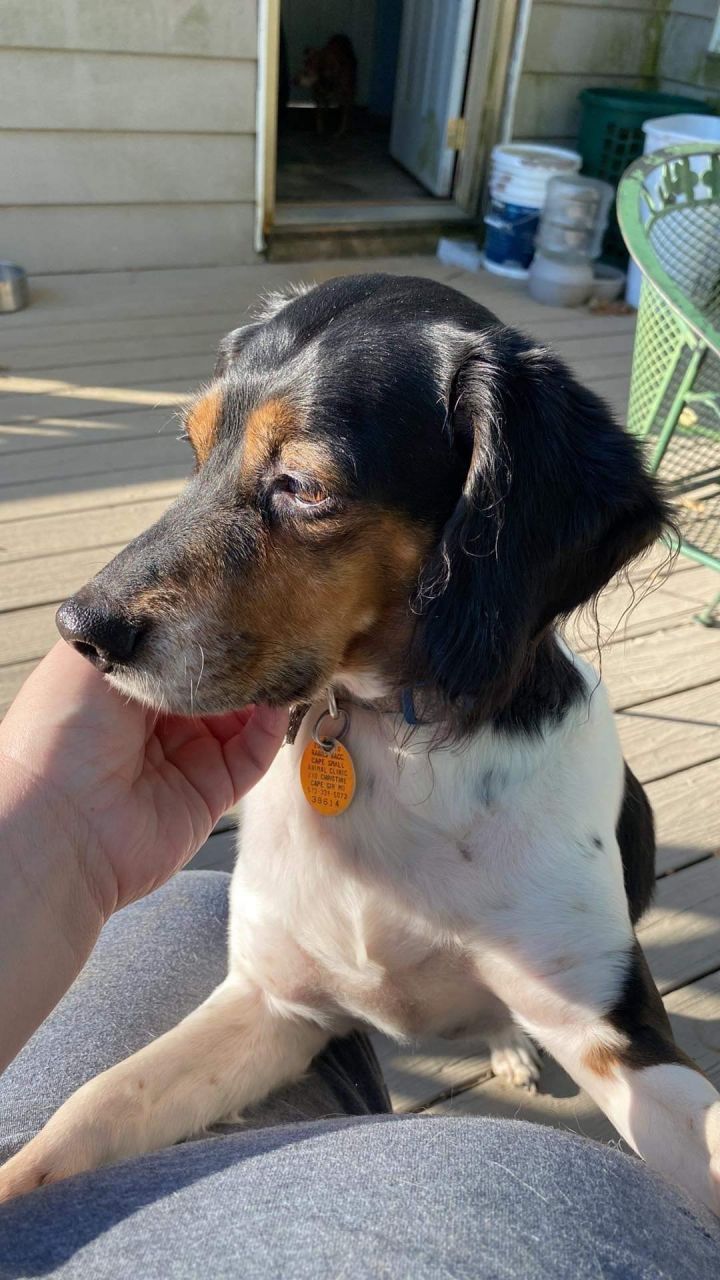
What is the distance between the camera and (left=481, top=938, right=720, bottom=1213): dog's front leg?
129 centimetres

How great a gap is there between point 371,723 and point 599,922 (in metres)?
0.46

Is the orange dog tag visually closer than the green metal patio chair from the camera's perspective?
Yes

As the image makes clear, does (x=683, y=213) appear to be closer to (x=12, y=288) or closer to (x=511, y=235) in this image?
(x=511, y=235)

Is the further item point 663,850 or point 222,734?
point 663,850

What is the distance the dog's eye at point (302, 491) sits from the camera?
4.45 feet

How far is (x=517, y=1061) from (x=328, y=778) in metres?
0.76

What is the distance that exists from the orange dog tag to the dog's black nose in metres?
0.39

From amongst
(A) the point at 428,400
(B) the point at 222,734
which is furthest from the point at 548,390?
(B) the point at 222,734

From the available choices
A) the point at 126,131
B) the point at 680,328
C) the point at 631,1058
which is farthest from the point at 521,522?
the point at 126,131

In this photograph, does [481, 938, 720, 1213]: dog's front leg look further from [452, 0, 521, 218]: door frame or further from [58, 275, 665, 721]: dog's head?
[452, 0, 521, 218]: door frame

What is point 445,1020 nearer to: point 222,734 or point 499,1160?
point 222,734

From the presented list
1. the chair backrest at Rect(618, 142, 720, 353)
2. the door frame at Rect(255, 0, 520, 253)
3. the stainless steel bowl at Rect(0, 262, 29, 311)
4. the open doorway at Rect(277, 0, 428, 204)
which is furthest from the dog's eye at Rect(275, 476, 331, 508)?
the open doorway at Rect(277, 0, 428, 204)

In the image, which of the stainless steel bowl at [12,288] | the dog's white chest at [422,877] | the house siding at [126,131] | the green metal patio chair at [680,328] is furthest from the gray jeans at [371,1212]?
the house siding at [126,131]

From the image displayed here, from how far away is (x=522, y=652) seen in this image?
1.34 m
